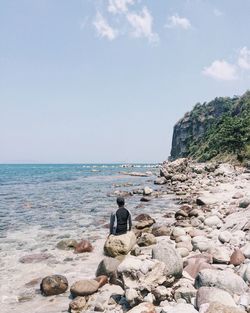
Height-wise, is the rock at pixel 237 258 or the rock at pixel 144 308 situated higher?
the rock at pixel 237 258

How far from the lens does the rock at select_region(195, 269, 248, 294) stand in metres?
7.34

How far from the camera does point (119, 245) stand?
39.5 ft

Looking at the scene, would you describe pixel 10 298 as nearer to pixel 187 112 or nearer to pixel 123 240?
pixel 123 240

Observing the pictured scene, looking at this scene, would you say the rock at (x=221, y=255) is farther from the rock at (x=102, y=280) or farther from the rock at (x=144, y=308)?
the rock at (x=144, y=308)

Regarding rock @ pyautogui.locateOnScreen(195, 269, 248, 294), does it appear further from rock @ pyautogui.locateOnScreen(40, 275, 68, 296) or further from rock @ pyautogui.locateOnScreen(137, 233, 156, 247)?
rock @ pyautogui.locateOnScreen(137, 233, 156, 247)

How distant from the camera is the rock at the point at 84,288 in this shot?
8.87m

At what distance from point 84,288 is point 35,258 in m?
4.30

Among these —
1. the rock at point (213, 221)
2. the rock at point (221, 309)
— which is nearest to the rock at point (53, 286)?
the rock at point (221, 309)

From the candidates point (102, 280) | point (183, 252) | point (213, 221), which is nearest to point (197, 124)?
point (213, 221)

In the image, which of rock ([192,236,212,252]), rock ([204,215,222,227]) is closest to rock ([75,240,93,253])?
rock ([192,236,212,252])

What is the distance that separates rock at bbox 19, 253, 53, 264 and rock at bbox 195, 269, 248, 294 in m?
6.73

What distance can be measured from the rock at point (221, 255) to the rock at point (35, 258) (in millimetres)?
6314

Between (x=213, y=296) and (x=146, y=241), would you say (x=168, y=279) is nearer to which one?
(x=213, y=296)

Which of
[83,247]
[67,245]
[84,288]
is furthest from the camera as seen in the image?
[67,245]
